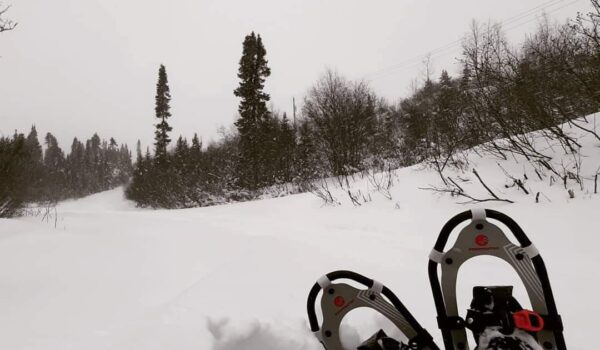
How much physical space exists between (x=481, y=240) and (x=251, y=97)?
26481 mm

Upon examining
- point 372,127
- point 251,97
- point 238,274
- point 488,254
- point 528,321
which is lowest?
point 238,274

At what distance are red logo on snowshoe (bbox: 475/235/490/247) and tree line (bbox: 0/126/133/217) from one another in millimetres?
13504

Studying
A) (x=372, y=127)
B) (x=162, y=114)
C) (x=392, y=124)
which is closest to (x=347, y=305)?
(x=372, y=127)

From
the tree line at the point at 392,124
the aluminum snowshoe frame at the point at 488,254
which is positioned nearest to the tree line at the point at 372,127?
the tree line at the point at 392,124

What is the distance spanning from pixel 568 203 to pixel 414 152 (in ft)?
39.2

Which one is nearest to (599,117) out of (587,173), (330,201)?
(587,173)

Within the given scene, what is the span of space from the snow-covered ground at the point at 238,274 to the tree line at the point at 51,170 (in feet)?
24.7

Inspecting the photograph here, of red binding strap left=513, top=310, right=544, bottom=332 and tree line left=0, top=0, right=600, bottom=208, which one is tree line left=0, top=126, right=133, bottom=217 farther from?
red binding strap left=513, top=310, right=544, bottom=332

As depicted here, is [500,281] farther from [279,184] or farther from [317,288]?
[279,184]

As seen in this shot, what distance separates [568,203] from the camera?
490 centimetres

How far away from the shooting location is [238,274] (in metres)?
3.36

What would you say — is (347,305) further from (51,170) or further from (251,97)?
(51,170)

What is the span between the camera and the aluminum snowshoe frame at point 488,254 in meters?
1.62

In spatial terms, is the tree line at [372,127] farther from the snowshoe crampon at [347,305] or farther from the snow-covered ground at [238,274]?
the snowshoe crampon at [347,305]
